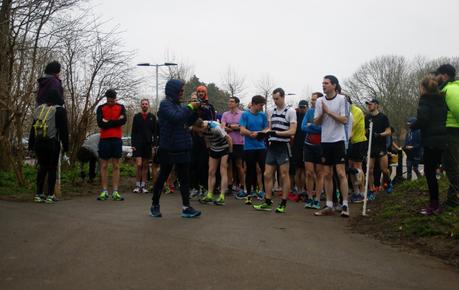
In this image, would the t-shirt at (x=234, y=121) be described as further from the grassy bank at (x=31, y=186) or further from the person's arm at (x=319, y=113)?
the grassy bank at (x=31, y=186)

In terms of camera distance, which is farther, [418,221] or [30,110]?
[30,110]

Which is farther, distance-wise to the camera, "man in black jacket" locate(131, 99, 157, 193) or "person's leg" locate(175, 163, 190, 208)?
"man in black jacket" locate(131, 99, 157, 193)

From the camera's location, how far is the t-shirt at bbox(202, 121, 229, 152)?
8875 mm

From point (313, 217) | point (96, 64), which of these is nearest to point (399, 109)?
point (96, 64)

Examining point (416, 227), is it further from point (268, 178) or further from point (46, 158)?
point (46, 158)

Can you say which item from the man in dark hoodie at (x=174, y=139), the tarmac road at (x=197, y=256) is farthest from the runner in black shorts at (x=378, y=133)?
the man in dark hoodie at (x=174, y=139)

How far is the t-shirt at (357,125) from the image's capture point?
970 centimetres

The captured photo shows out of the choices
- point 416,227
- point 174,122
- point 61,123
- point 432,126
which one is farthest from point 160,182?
point 432,126

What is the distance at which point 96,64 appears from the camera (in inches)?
546

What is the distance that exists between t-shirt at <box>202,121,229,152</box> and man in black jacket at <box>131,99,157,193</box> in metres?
2.35

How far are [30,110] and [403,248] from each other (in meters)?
9.87

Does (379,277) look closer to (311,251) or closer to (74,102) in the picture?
(311,251)

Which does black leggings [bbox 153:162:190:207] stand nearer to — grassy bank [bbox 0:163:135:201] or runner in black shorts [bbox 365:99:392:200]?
grassy bank [bbox 0:163:135:201]

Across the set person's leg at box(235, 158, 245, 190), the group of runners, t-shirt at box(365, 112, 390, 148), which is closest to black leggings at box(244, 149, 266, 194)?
the group of runners
